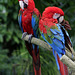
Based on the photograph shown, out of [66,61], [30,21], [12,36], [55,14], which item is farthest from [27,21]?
[12,36]

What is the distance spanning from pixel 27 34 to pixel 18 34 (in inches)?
56.8

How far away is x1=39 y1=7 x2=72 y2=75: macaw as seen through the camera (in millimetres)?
621

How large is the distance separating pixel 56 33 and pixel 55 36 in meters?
0.01

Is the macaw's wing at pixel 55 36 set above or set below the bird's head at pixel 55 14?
below

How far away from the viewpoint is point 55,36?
25.5 inches

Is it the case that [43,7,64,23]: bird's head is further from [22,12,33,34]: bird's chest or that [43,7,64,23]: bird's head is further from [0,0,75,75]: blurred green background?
[0,0,75,75]: blurred green background

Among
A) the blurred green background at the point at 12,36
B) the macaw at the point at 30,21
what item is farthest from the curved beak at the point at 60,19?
the blurred green background at the point at 12,36

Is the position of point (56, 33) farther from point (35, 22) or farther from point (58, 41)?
point (35, 22)

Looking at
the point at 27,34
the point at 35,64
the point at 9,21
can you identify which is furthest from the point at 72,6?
the point at 9,21

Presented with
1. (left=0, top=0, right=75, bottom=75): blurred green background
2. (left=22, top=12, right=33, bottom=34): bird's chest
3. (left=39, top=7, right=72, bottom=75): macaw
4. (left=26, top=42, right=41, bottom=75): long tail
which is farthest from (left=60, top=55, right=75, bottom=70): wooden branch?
(left=0, top=0, right=75, bottom=75): blurred green background

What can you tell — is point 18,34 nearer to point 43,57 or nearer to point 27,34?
point 43,57

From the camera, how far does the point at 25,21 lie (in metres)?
0.80

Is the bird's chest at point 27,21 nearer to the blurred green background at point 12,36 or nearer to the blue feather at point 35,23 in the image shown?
the blue feather at point 35,23

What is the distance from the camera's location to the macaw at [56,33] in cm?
62
